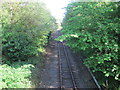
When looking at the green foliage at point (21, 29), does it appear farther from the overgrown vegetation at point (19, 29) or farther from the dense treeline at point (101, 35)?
the dense treeline at point (101, 35)

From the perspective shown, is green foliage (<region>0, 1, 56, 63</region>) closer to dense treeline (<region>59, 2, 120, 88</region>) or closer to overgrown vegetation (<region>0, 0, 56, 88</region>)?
overgrown vegetation (<region>0, 0, 56, 88</region>)

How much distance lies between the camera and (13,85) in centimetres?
575

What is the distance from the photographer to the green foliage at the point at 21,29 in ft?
41.5

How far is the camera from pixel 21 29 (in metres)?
13.2

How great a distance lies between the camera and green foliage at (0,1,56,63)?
1266cm

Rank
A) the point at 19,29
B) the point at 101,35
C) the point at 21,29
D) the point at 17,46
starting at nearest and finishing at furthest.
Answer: the point at 101,35
the point at 17,46
the point at 19,29
the point at 21,29

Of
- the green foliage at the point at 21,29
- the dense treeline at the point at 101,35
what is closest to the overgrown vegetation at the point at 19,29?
the green foliage at the point at 21,29

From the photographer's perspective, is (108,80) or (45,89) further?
(45,89)

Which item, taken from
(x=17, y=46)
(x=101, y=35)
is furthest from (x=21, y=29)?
(x=101, y=35)

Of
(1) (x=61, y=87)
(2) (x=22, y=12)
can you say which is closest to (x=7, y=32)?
(2) (x=22, y=12)

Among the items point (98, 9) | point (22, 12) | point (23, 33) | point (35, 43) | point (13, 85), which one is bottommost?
point (13, 85)

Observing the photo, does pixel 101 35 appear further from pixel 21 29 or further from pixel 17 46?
pixel 21 29

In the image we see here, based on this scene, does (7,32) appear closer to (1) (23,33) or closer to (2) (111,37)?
(1) (23,33)

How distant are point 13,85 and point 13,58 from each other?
8.49m
